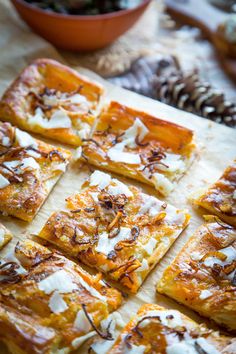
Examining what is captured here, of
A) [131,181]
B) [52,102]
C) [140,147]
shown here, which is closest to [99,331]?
[131,181]

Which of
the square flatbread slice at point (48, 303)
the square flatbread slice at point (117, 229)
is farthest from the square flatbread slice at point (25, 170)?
the square flatbread slice at point (48, 303)

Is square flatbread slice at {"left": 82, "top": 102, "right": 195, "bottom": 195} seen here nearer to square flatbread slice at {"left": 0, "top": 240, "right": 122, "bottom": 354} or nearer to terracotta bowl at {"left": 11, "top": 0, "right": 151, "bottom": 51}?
terracotta bowl at {"left": 11, "top": 0, "right": 151, "bottom": 51}

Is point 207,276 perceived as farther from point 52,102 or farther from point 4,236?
point 52,102

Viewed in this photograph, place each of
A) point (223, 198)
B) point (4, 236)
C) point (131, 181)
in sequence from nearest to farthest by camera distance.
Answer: point (4, 236) < point (223, 198) < point (131, 181)

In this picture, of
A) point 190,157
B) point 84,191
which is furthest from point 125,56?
point 84,191

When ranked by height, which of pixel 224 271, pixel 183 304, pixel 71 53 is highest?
pixel 71 53

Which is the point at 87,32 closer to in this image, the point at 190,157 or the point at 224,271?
the point at 190,157

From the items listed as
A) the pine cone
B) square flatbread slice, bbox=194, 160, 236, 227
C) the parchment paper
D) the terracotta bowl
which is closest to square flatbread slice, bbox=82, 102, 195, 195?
the parchment paper
